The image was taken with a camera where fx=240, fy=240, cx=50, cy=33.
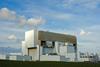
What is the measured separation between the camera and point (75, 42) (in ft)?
255

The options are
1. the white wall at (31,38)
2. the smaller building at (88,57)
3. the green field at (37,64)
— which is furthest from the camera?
the smaller building at (88,57)

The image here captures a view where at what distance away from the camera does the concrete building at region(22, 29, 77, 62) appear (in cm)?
6950

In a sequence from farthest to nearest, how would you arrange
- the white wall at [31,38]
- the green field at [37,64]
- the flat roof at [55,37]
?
the flat roof at [55,37]
the white wall at [31,38]
the green field at [37,64]

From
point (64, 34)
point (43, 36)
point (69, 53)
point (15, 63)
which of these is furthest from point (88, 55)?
point (15, 63)

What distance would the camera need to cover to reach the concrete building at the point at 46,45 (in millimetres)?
69500

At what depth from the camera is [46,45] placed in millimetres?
72500

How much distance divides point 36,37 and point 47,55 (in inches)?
242

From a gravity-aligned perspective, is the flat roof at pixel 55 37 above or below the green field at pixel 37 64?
above

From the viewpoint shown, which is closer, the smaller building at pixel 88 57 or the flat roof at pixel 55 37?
the flat roof at pixel 55 37

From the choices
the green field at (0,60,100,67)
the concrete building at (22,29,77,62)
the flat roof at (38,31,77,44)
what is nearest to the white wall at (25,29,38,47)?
the concrete building at (22,29,77,62)

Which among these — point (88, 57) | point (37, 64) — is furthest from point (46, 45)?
point (37, 64)

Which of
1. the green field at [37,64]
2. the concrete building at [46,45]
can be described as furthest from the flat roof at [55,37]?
the green field at [37,64]

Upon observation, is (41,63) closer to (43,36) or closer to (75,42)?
(43,36)

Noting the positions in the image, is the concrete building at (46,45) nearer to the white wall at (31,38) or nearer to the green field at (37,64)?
the white wall at (31,38)
